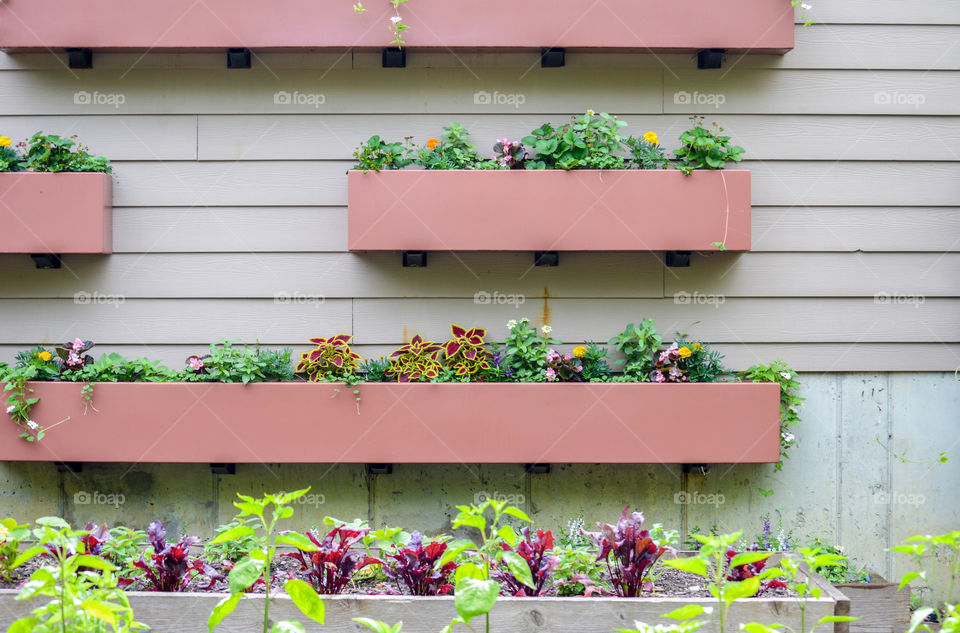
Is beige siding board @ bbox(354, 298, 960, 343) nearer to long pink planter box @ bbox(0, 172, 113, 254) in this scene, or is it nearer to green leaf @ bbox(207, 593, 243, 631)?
long pink planter box @ bbox(0, 172, 113, 254)

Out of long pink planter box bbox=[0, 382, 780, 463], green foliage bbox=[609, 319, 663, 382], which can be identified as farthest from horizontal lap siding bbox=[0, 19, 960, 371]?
long pink planter box bbox=[0, 382, 780, 463]

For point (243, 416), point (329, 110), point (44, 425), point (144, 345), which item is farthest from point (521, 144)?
point (44, 425)

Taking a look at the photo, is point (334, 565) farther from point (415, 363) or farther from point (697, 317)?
point (697, 317)

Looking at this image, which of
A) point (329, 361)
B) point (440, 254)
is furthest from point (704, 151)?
point (329, 361)

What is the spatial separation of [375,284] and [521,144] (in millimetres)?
937

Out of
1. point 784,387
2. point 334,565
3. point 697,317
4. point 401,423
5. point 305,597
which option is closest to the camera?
point 305,597

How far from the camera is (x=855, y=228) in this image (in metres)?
3.19

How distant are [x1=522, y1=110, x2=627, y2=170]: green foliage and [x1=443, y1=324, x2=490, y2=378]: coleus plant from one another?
804 mm

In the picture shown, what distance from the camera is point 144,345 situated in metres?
3.18

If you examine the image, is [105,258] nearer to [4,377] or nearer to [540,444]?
[4,377]

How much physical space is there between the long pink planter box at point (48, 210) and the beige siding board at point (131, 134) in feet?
0.83

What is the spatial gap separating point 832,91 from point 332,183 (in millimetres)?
2399

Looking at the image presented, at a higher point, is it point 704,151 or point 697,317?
point 704,151

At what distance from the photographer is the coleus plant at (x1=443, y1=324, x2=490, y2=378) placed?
3.00m
